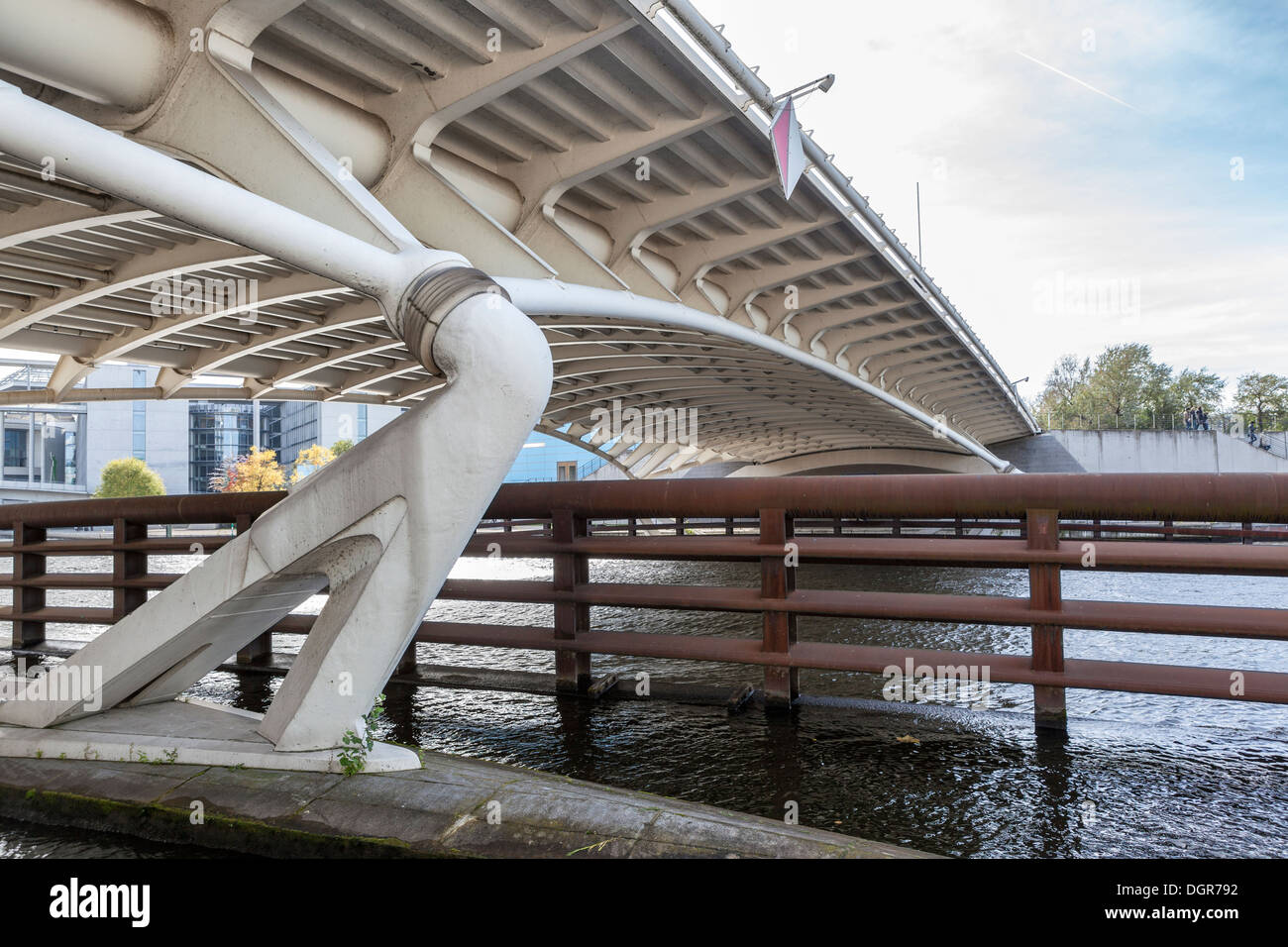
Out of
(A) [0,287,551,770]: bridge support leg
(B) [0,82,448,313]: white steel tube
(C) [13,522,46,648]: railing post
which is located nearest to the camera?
(A) [0,287,551,770]: bridge support leg

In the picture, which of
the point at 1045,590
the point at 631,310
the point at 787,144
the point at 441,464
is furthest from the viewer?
the point at 631,310

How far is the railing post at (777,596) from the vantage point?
13.2 feet

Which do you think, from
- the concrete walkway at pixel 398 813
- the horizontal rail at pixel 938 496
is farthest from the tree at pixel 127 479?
the concrete walkway at pixel 398 813

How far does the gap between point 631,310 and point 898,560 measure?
28.3 ft

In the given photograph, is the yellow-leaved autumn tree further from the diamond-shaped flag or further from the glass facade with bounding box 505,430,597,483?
the diamond-shaped flag

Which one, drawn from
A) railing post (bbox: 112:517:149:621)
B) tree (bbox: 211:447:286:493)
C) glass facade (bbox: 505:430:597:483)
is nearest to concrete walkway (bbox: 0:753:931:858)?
railing post (bbox: 112:517:149:621)

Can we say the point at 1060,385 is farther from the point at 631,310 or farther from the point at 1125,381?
the point at 631,310

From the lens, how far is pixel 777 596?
13.3 feet

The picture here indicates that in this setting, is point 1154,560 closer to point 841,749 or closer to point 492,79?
point 841,749

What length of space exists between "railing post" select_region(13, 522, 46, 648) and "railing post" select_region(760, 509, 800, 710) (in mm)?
5853

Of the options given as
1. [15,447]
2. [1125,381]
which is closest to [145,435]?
[15,447]

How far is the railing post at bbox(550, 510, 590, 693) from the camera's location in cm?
454

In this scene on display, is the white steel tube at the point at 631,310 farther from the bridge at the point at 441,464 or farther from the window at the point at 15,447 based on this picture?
the window at the point at 15,447
